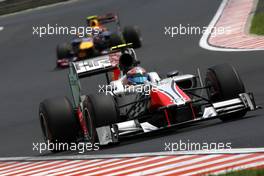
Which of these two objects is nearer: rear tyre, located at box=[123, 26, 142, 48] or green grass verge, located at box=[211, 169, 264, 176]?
green grass verge, located at box=[211, 169, 264, 176]

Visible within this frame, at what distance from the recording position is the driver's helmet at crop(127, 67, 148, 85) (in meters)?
13.2

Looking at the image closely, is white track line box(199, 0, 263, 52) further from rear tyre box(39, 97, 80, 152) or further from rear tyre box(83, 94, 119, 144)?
rear tyre box(83, 94, 119, 144)

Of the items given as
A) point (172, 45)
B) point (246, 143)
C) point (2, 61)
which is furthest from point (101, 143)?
point (2, 61)

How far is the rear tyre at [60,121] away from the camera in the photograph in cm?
1289

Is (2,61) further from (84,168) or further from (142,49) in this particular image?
(84,168)

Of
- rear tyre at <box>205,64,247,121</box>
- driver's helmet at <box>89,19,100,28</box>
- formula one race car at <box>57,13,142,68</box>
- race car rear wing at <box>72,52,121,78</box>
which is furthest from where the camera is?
driver's helmet at <box>89,19,100,28</box>

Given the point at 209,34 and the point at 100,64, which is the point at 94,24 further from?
the point at 100,64

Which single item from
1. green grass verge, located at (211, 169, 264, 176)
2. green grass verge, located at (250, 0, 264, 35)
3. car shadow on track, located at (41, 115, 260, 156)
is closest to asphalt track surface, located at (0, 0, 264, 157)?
car shadow on track, located at (41, 115, 260, 156)

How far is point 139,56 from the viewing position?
26.0m

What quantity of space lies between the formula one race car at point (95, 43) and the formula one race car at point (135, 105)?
12.8 metres

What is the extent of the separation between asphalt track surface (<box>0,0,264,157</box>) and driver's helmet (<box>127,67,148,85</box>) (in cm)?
93

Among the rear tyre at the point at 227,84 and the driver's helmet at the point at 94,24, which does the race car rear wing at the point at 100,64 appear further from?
the driver's helmet at the point at 94,24

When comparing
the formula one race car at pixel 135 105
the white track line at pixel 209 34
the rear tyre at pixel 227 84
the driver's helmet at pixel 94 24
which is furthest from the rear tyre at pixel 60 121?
the driver's helmet at pixel 94 24

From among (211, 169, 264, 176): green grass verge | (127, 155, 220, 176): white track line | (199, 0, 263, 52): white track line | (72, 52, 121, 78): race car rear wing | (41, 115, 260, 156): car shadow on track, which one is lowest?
(41, 115, 260, 156): car shadow on track
